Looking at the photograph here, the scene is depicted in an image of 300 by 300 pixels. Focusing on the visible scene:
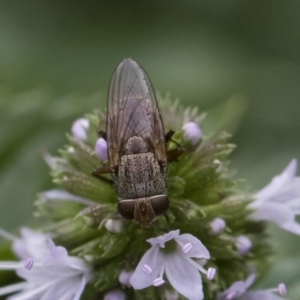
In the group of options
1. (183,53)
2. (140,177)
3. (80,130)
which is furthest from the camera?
(183,53)

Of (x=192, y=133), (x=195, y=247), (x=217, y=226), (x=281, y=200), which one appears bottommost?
(x=195, y=247)

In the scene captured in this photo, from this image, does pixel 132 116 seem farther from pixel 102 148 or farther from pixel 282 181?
pixel 282 181

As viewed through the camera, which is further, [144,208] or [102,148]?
[102,148]

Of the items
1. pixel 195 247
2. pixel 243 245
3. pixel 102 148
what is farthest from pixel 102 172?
pixel 243 245

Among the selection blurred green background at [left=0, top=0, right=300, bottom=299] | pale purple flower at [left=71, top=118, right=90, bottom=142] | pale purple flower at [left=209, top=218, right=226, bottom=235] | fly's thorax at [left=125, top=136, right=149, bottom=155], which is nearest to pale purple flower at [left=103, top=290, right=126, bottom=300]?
pale purple flower at [left=209, top=218, right=226, bottom=235]

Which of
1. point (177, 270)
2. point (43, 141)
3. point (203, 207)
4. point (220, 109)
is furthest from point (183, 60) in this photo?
point (177, 270)

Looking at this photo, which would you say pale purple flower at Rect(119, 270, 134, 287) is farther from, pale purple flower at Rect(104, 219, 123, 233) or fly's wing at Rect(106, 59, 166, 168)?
fly's wing at Rect(106, 59, 166, 168)
